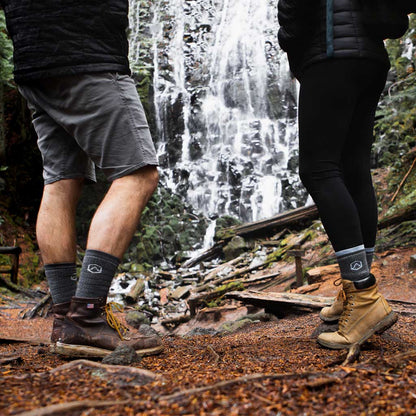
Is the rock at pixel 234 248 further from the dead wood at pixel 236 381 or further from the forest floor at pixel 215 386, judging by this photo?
the dead wood at pixel 236 381

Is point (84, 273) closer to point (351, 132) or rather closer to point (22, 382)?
point (22, 382)

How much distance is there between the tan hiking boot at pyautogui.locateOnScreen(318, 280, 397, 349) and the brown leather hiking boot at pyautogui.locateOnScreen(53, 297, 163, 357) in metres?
0.85

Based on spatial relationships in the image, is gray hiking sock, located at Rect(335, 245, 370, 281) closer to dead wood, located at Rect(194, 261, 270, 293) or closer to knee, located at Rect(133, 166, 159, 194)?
knee, located at Rect(133, 166, 159, 194)

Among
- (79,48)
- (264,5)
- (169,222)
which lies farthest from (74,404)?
(264,5)

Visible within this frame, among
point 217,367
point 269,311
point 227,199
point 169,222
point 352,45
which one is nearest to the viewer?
point 217,367

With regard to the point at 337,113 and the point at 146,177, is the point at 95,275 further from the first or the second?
the point at 337,113

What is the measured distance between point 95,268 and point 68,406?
727 millimetres

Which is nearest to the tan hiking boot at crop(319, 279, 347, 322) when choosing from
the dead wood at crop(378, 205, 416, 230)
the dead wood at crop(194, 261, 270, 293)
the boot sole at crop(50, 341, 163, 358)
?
the boot sole at crop(50, 341, 163, 358)

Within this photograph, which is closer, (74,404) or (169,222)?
(74,404)

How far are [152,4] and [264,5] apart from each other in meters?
4.96

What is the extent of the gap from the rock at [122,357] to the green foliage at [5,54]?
694 cm

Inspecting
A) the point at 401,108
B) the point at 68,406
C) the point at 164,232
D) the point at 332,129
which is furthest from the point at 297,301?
the point at 164,232

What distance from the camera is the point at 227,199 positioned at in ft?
Result: 43.3

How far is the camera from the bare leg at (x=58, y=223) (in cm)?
189
